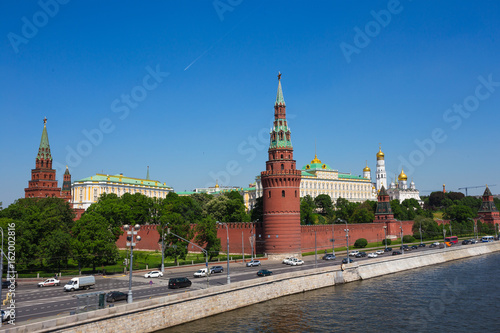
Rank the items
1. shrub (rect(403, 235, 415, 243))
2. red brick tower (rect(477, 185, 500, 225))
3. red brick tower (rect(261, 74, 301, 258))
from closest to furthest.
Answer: red brick tower (rect(261, 74, 301, 258)), shrub (rect(403, 235, 415, 243)), red brick tower (rect(477, 185, 500, 225))

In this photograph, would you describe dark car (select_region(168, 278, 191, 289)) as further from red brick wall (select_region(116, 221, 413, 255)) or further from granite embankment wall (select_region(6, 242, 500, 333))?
red brick wall (select_region(116, 221, 413, 255))

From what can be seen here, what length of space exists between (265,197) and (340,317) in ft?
132

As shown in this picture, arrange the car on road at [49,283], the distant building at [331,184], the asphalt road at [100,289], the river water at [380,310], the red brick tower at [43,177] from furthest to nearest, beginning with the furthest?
the distant building at [331,184] < the red brick tower at [43,177] < the car on road at [49,283] < the river water at [380,310] < the asphalt road at [100,289]

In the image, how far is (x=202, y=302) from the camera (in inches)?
1657

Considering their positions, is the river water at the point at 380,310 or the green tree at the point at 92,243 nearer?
the river water at the point at 380,310

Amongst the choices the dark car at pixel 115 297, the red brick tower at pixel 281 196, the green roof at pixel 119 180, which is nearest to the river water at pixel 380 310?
the dark car at pixel 115 297

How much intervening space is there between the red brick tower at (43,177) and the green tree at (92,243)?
57.3 meters

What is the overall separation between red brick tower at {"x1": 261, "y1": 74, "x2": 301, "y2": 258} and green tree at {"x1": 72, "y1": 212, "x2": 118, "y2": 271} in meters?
26.5

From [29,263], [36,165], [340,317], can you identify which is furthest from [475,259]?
[36,165]

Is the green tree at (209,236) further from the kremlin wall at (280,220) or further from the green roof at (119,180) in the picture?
the green roof at (119,180)

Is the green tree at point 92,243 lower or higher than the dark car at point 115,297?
higher

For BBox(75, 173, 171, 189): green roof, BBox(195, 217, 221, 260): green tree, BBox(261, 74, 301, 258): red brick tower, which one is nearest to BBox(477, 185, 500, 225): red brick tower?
BBox(261, 74, 301, 258): red brick tower

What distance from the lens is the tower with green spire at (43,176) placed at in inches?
4631

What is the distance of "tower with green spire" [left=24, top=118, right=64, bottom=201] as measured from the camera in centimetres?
11762
